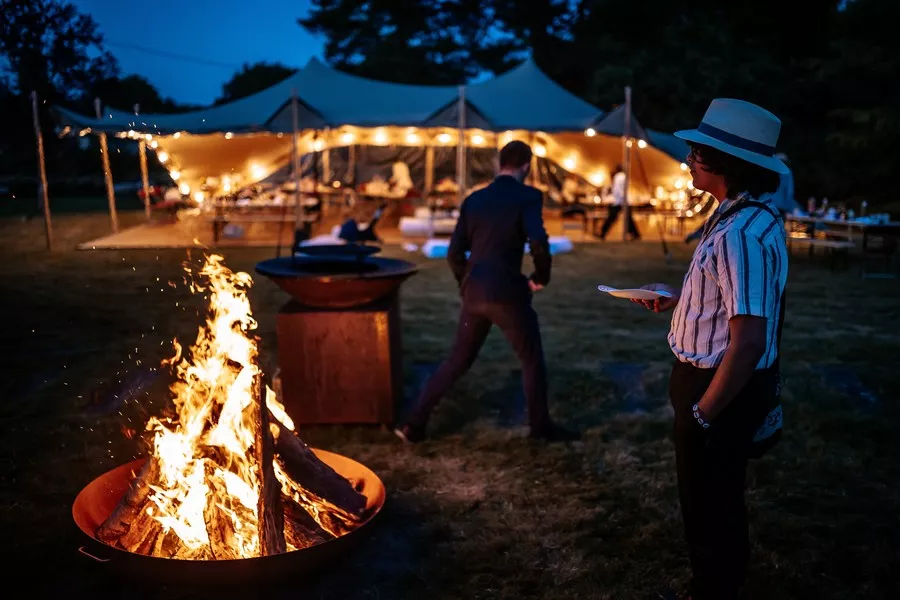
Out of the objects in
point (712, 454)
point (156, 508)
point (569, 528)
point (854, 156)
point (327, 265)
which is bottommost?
point (569, 528)

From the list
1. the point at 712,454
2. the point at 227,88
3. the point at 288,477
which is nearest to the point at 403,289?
the point at 288,477

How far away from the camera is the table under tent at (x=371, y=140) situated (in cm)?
1502

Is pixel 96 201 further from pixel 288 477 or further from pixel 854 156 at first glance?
pixel 288 477

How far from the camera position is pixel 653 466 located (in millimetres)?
4379

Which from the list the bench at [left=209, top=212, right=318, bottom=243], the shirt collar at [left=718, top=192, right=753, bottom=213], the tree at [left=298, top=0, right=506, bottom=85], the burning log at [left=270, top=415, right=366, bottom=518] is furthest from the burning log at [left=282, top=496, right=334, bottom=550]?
the tree at [left=298, top=0, right=506, bottom=85]

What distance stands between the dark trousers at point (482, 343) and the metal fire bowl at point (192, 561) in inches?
44.6

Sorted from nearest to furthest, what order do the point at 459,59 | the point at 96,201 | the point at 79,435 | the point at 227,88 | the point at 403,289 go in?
the point at 79,435 < the point at 403,289 < the point at 96,201 < the point at 459,59 < the point at 227,88

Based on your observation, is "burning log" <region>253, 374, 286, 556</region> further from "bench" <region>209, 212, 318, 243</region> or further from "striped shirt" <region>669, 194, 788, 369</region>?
"bench" <region>209, 212, 318, 243</region>

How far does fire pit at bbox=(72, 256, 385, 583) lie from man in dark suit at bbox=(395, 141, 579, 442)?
4.38 feet

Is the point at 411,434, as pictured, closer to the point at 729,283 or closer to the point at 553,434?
the point at 553,434

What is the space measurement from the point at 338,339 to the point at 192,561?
2010 millimetres

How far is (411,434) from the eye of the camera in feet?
15.2

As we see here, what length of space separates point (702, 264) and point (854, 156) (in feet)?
71.4

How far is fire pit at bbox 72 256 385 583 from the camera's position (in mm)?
2943
